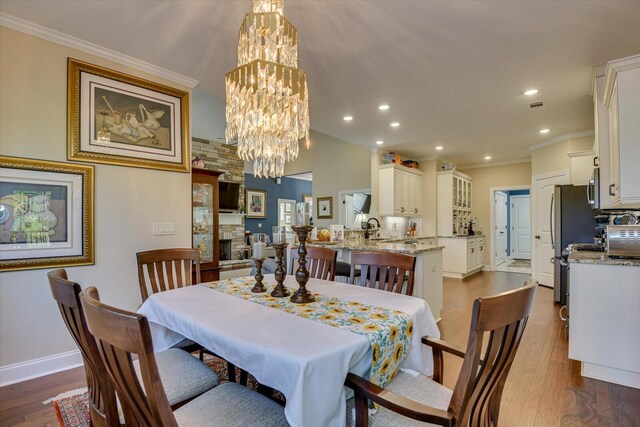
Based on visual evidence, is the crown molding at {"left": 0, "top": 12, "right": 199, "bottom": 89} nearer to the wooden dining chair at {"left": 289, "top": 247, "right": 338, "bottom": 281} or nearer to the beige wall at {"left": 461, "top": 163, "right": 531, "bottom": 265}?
the wooden dining chair at {"left": 289, "top": 247, "right": 338, "bottom": 281}

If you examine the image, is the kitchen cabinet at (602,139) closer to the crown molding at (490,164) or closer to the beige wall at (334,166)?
the beige wall at (334,166)

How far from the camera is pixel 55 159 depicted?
2469mm

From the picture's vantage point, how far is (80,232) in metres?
2.57

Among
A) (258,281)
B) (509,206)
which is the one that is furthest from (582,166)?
(509,206)

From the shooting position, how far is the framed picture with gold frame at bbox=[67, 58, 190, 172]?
2582 millimetres

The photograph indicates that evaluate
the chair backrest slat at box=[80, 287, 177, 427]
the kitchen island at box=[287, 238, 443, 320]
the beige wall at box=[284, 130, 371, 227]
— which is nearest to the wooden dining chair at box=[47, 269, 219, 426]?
the chair backrest slat at box=[80, 287, 177, 427]

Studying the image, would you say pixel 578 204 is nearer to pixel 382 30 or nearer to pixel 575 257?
pixel 575 257

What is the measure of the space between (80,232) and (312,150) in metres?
5.86

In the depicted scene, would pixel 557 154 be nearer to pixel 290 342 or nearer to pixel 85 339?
pixel 290 342

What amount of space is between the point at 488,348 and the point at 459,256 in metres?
6.30

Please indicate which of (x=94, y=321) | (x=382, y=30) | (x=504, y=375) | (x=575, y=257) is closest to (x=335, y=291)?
(x=504, y=375)

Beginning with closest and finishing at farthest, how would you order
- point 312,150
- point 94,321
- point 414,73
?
point 94,321 < point 414,73 < point 312,150

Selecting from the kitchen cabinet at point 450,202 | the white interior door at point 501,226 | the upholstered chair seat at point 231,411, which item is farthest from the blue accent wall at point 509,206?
the upholstered chair seat at point 231,411

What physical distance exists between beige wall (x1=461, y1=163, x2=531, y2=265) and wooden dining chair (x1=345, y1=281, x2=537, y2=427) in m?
7.45
